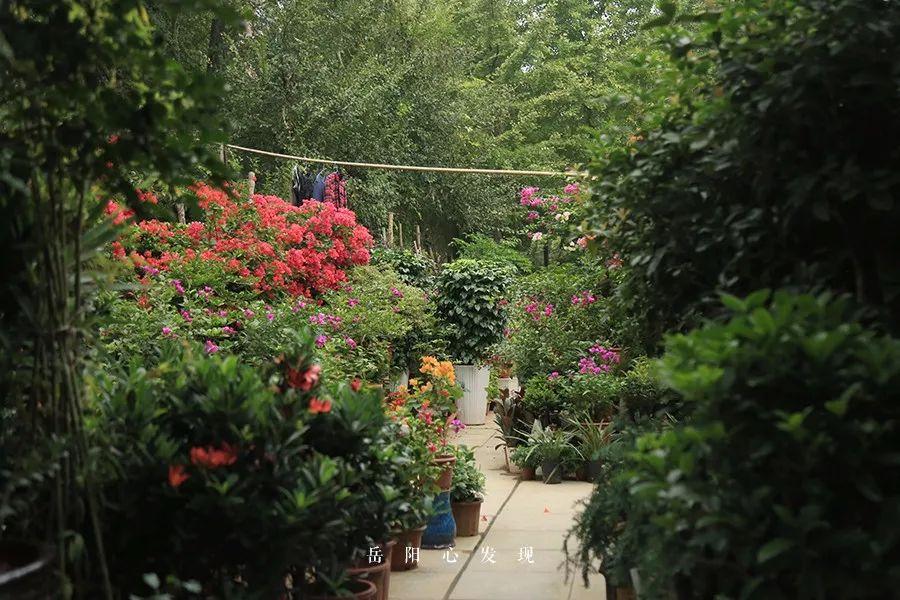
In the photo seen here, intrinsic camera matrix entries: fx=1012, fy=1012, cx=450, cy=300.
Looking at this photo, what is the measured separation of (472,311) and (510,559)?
582cm

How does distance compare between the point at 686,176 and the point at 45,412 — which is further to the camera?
the point at 686,176

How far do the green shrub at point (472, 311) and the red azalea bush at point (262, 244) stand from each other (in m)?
1.33

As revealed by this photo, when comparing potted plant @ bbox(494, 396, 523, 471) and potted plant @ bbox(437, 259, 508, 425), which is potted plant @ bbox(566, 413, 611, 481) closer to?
potted plant @ bbox(494, 396, 523, 471)

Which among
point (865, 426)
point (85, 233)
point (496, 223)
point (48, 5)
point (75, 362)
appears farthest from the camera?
point (496, 223)

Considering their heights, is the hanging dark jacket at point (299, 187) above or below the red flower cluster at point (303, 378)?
above

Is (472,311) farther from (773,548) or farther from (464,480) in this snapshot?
(773,548)

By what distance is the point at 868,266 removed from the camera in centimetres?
278

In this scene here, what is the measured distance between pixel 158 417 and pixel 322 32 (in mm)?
14344

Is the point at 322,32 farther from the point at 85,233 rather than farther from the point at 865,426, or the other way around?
the point at 865,426

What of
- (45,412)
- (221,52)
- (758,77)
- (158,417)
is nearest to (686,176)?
(758,77)

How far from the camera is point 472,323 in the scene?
36.3 feet

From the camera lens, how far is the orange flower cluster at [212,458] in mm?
2629

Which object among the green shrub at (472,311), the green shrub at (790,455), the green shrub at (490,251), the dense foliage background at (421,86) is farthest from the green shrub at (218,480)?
the green shrub at (490,251)

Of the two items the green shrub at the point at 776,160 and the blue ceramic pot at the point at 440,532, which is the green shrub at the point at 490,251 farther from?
the green shrub at the point at 776,160
